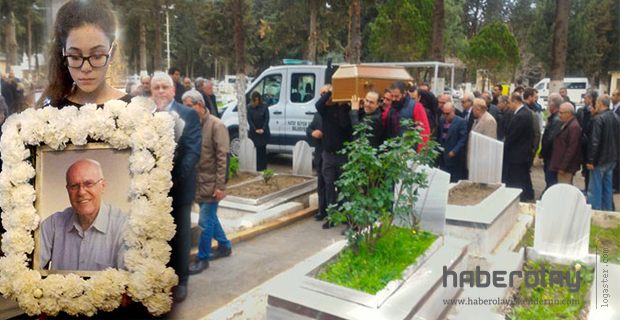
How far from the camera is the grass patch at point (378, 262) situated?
8.67 ft

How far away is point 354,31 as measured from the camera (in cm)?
410

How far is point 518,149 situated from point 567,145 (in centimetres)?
52

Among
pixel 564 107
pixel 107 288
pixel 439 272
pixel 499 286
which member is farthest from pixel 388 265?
pixel 564 107

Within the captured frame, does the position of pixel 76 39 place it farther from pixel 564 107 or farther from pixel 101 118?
pixel 564 107

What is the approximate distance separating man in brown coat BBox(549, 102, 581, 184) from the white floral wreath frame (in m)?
5.02

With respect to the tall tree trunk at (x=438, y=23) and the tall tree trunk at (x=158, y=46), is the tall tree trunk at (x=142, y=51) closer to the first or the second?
the tall tree trunk at (x=158, y=46)

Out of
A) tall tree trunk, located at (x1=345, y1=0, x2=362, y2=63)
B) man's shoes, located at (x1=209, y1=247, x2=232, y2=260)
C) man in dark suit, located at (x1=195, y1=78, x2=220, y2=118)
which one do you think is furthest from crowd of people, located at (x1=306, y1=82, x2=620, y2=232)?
man in dark suit, located at (x1=195, y1=78, x2=220, y2=118)

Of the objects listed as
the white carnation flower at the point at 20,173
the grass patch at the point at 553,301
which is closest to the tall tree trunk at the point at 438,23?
the grass patch at the point at 553,301

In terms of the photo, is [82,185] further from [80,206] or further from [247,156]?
[247,156]

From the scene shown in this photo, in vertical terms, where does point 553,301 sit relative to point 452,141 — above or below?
below

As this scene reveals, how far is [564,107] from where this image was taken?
5.36 m

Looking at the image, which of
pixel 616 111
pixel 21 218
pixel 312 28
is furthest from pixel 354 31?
pixel 616 111

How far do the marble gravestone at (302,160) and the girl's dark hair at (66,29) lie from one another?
4049mm

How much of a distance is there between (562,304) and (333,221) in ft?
4.91
